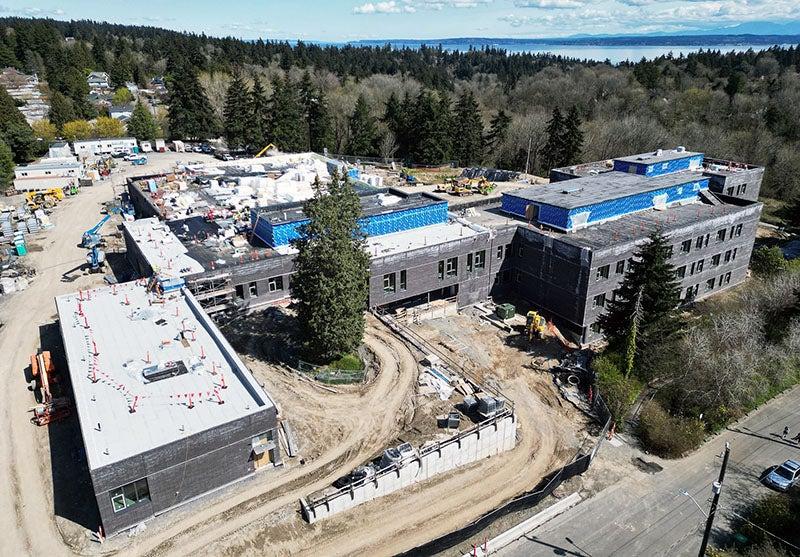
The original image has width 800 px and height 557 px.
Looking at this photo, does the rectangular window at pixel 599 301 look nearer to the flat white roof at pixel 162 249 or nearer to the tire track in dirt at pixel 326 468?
the tire track in dirt at pixel 326 468

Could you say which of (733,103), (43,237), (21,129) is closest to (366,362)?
(43,237)

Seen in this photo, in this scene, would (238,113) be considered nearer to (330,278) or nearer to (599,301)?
(330,278)

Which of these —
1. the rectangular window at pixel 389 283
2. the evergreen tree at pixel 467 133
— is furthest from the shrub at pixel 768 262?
the evergreen tree at pixel 467 133

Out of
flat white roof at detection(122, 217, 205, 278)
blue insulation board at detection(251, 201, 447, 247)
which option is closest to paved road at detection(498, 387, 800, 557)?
blue insulation board at detection(251, 201, 447, 247)

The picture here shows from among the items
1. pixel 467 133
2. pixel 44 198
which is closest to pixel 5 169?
pixel 44 198

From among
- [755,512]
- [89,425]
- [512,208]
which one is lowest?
[755,512]

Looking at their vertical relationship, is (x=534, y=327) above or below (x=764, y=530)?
above

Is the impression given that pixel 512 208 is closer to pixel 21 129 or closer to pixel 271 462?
pixel 271 462
